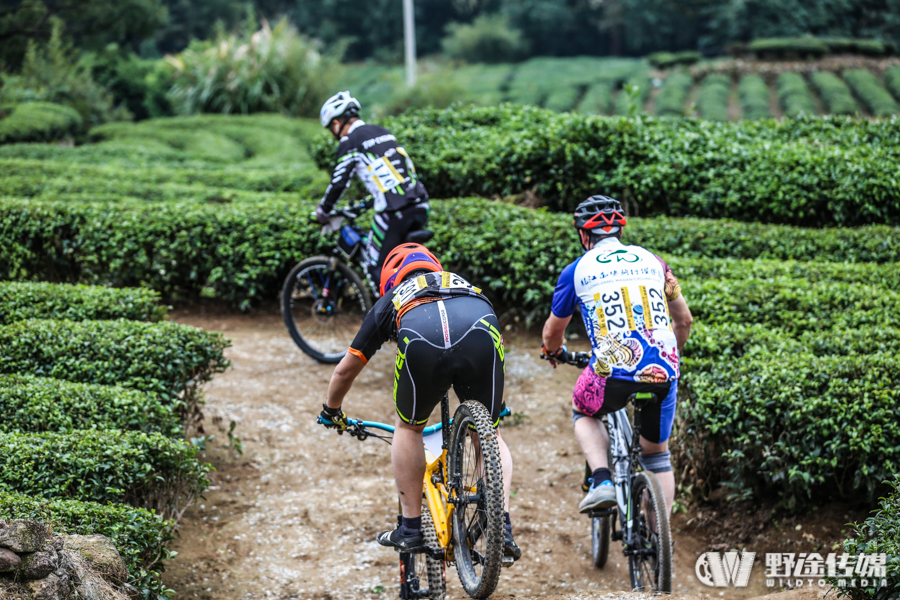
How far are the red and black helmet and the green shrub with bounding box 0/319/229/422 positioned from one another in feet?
9.18

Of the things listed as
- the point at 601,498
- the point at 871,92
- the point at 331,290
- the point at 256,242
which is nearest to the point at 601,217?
the point at 601,498

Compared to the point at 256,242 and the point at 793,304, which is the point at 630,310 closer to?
the point at 793,304

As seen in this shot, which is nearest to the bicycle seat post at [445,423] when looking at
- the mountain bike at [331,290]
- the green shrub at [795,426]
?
the green shrub at [795,426]

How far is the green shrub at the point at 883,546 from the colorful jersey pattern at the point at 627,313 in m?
1.05

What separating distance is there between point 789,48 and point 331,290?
3996 centimetres

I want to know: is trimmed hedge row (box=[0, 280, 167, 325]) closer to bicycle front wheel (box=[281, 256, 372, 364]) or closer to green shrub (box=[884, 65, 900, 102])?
bicycle front wheel (box=[281, 256, 372, 364])

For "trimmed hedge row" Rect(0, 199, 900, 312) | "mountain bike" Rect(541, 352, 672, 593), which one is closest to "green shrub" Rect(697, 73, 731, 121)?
"trimmed hedge row" Rect(0, 199, 900, 312)

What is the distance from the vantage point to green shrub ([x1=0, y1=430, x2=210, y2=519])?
3633 millimetres

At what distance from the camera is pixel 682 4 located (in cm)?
5231

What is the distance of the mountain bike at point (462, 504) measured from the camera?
3.09 m

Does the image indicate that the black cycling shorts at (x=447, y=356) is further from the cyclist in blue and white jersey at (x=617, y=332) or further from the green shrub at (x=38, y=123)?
the green shrub at (x=38, y=123)

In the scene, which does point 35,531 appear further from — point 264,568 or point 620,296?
point 620,296

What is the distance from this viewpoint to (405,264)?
12.0 ft

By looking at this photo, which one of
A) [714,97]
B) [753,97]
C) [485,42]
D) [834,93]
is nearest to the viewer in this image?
[834,93]
